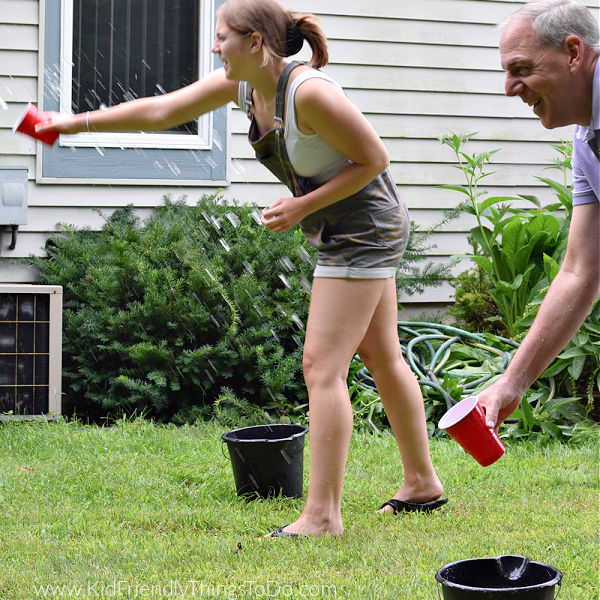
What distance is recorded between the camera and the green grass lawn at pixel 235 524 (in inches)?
97.5

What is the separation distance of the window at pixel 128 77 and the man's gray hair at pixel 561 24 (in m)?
4.16

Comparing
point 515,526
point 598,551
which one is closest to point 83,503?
point 515,526

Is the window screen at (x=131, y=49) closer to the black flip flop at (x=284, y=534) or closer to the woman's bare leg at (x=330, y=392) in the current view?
the woman's bare leg at (x=330, y=392)

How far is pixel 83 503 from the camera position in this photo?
3342 millimetres

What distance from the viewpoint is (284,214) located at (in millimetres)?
2779

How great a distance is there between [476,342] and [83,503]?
121 inches

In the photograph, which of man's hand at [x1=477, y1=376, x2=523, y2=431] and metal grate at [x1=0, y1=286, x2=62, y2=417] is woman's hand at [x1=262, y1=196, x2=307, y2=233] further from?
metal grate at [x1=0, y1=286, x2=62, y2=417]

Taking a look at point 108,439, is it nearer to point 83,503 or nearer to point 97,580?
point 83,503

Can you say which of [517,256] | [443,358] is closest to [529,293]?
[517,256]

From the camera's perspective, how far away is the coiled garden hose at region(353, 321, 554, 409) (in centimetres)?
495

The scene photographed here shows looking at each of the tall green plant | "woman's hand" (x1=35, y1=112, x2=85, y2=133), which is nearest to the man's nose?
"woman's hand" (x1=35, y1=112, x2=85, y2=133)

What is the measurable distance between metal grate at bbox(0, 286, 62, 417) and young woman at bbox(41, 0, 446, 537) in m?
2.14

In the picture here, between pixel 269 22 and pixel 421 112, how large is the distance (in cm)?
379

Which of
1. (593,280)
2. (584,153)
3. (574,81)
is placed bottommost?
(593,280)
